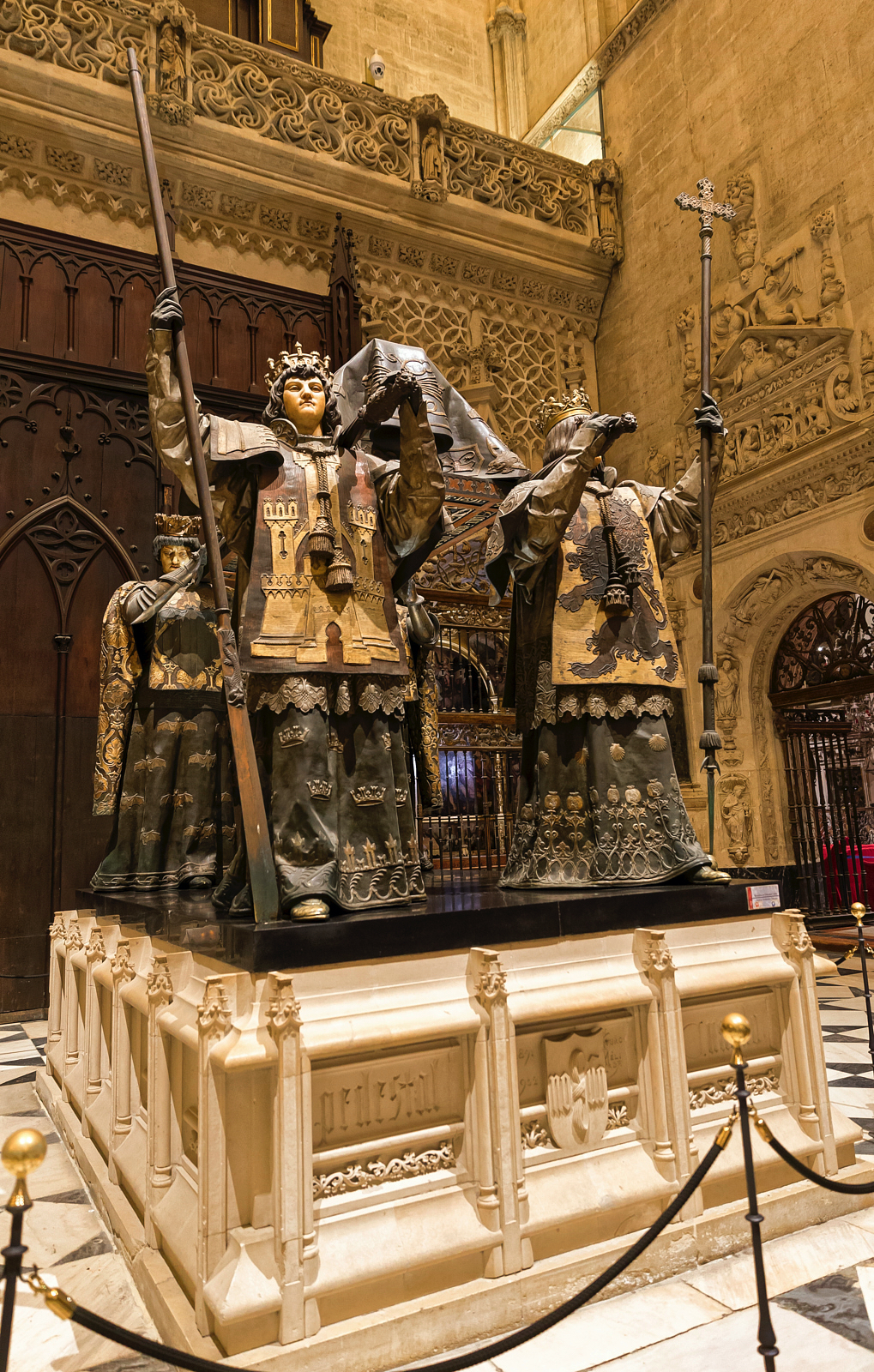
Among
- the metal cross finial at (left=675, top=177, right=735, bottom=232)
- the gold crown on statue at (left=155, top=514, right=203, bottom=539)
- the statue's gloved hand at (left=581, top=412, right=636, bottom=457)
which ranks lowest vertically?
the statue's gloved hand at (left=581, top=412, right=636, bottom=457)

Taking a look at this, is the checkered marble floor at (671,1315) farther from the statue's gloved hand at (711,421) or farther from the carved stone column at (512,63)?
the carved stone column at (512,63)

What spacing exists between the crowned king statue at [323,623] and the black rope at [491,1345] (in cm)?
121

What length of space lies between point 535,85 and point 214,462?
12283 mm

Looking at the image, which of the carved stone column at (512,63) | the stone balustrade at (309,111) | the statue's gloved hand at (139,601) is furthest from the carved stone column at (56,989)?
the carved stone column at (512,63)

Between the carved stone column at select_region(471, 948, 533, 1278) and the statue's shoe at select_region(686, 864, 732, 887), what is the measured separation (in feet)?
3.35

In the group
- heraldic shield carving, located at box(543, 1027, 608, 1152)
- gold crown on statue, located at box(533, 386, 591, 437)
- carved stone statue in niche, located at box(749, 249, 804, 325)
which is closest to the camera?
heraldic shield carving, located at box(543, 1027, 608, 1152)

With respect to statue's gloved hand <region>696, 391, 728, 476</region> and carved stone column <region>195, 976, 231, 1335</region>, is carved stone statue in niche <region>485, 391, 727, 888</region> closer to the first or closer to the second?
statue's gloved hand <region>696, 391, 728, 476</region>

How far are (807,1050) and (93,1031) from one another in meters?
2.70

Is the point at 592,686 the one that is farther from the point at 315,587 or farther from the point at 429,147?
the point at 429,147

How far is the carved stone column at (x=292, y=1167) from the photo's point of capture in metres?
1.87

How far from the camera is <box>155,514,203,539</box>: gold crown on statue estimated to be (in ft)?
17.5

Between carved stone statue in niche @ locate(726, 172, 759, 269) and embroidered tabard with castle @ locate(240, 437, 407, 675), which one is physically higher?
→ carved stone statue in niche @ locate(726, 172, 759, 269)

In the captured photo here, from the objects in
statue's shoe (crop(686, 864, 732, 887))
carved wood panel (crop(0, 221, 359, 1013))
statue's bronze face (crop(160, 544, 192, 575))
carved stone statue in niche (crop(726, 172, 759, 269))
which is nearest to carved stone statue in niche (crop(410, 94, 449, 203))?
carved wood panel (crop(0, 221, 359, 1013))

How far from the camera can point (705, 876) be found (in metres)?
3.07
